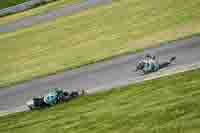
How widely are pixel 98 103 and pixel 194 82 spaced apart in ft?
25.7

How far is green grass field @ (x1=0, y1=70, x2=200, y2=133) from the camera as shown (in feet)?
91.3

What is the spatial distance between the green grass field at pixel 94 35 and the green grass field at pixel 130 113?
909 centimetres

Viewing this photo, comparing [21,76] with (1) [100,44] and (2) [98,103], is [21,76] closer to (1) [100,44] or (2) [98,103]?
(1) [100,44]

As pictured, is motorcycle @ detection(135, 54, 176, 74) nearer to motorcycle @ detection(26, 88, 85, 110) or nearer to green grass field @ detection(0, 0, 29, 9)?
motorcycle @ detection(26, 88, 85, 110)

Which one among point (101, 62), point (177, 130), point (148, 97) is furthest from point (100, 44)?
point (177, 130)

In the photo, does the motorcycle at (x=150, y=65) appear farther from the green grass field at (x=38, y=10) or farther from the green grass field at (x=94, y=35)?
the green grass field at (x=38, y=10)

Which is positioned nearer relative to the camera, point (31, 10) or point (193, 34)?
point (193, 34)

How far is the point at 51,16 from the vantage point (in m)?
59.6

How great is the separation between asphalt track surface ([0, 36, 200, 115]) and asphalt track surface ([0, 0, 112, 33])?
18.6 meters

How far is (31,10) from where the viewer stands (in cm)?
6412

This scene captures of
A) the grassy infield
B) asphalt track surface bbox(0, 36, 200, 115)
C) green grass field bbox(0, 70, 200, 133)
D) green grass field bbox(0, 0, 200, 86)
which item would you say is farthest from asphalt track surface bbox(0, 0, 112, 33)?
green grass field bbox(0, 70, 200, 133)

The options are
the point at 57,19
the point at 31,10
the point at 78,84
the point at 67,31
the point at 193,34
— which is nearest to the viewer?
the point at 78,84

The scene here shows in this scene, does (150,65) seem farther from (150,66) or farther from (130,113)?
(130,113)

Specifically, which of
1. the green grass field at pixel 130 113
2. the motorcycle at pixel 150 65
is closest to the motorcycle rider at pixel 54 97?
the green grass field at pixel 130 113
